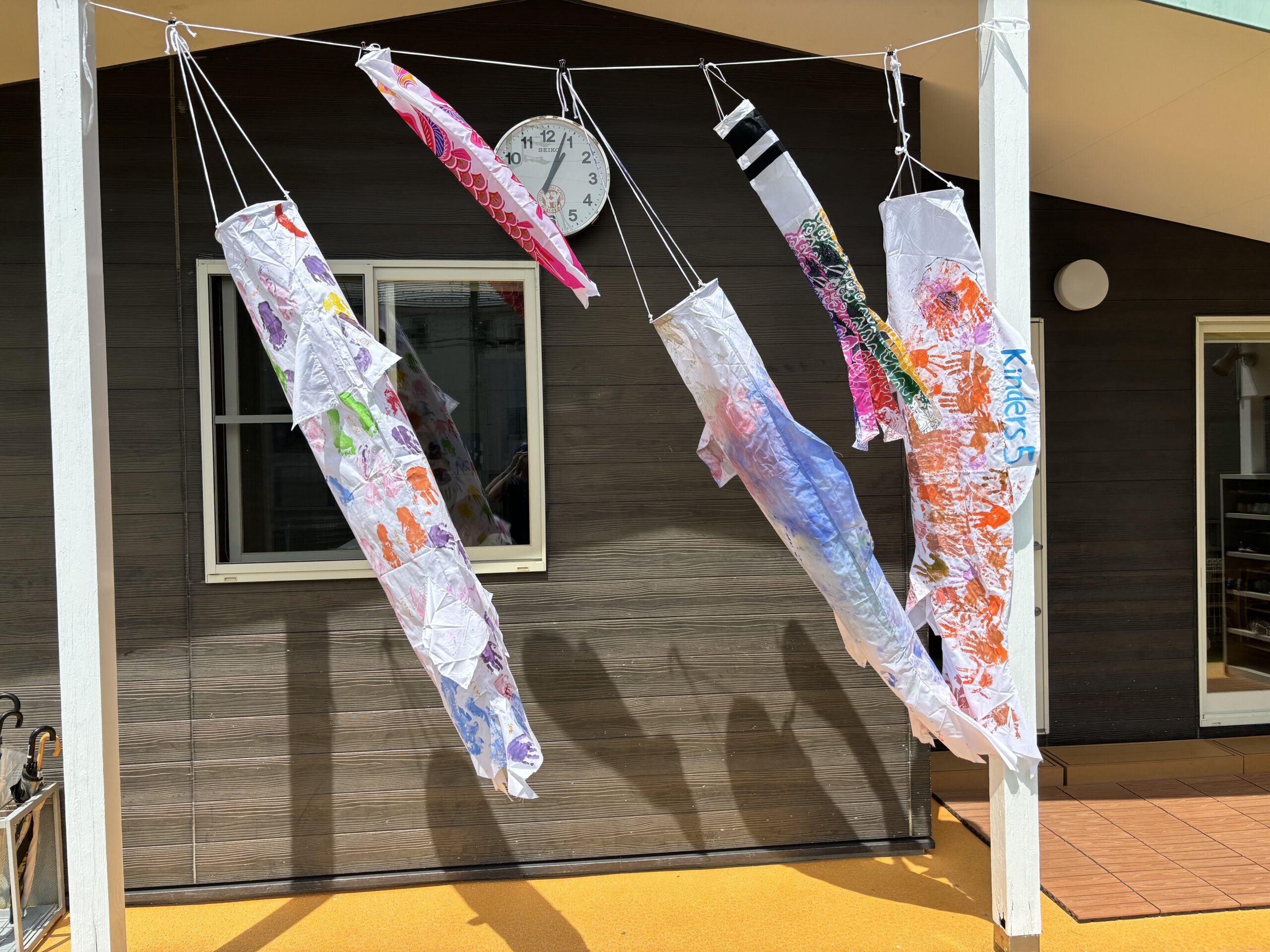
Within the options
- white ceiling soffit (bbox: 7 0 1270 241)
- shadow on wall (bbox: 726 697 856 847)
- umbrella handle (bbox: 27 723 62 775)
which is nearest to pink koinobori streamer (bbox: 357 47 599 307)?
white ceiling soffit (bbox: 7 0 1270 241)

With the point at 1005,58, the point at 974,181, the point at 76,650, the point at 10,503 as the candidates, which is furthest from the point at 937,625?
the point at 10,503

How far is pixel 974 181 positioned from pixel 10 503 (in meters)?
4.17

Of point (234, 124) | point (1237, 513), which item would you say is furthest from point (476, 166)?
point (1237, 513)

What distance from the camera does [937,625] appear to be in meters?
2.45

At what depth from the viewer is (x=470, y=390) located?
3041 millimetres

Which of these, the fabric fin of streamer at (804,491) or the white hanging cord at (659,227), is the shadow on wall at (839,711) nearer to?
the fabric fin of streamer at (804,491)

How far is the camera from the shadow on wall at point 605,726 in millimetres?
3064

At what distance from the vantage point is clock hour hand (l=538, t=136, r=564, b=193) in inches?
118

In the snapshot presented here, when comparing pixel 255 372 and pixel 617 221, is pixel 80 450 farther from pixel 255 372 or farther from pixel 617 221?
pixel 617 221

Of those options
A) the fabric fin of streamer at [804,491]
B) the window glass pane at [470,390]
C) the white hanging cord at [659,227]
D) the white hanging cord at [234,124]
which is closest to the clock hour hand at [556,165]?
the white hanging cord at [659,227]

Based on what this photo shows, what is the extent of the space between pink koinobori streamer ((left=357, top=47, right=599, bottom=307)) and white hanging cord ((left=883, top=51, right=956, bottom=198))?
101 cm

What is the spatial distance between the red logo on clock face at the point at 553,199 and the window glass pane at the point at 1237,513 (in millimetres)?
3156

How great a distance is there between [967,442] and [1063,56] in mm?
1346

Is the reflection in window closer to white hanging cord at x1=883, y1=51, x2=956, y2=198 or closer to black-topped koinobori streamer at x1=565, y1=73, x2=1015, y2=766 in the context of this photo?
black-topped koinobori streamer at x1=565, y1=73, x2=1015, y2=766
